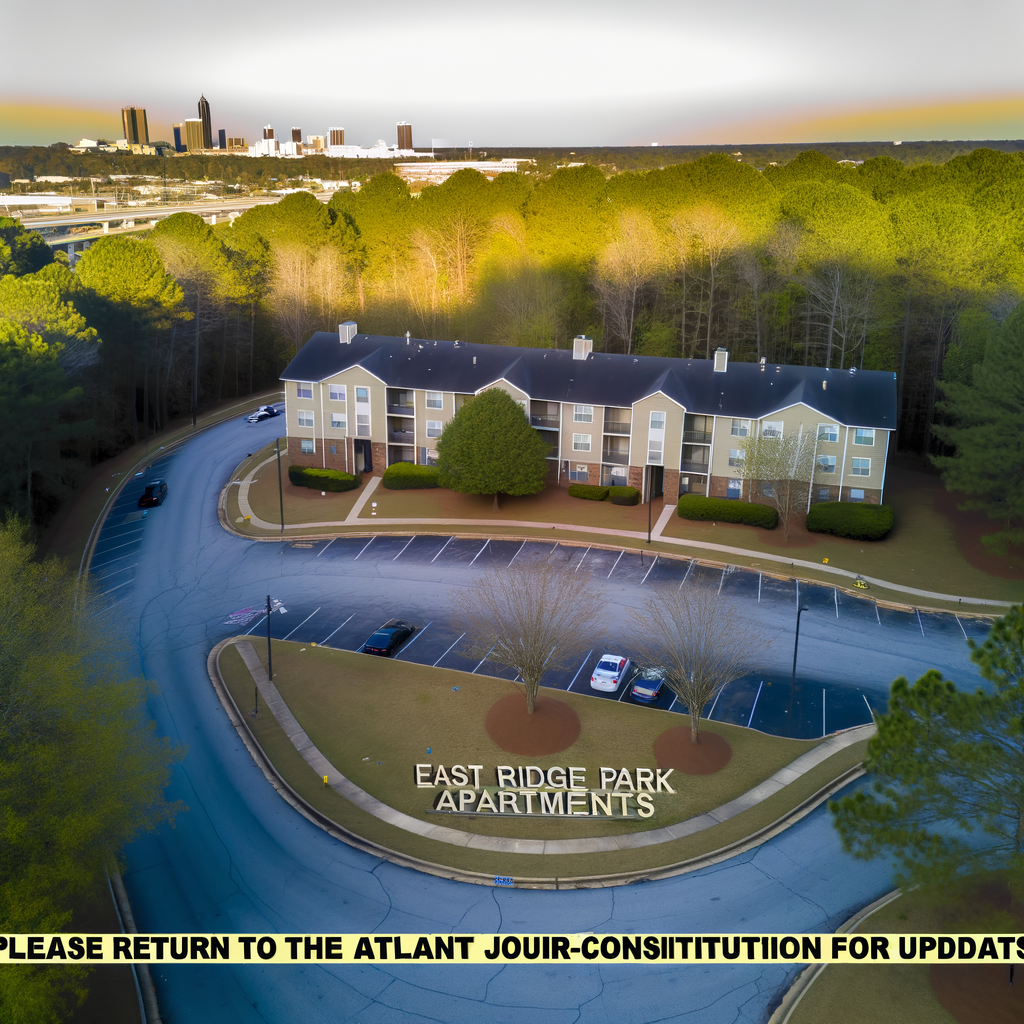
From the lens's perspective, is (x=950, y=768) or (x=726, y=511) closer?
(x=950, y=768)

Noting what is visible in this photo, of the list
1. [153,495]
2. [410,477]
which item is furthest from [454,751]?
[153,495]

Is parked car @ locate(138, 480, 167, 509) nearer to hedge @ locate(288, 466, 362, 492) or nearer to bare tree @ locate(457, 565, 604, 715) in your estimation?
hedge @ locate(288, 466, 362, 492)

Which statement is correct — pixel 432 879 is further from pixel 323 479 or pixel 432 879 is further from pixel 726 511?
pixel 323 479

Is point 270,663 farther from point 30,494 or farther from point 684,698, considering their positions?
point 30,494

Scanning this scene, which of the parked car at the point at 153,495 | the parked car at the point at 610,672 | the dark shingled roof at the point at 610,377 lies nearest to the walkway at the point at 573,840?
the parked car at the point at 610,672

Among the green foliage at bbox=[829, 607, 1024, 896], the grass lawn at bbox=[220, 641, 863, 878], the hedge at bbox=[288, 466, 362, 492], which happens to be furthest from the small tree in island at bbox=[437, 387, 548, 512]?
the green foliage at bbox=[829, 607, 1024, 896]

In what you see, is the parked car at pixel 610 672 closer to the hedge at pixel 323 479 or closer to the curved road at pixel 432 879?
the curved road at pixel 432 879
